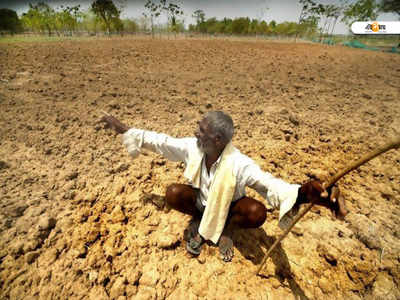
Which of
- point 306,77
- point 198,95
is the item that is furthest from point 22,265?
point 306,77

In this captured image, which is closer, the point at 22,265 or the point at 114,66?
the point at 22,265

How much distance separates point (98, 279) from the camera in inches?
69.4

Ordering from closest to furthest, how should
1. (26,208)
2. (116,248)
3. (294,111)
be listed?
1. (116,248)
2. (26,208)
3. (294,111)

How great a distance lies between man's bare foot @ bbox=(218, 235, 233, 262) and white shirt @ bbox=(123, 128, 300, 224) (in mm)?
409

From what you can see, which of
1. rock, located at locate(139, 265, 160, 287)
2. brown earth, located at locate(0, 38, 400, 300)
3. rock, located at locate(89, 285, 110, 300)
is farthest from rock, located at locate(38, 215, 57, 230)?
rock, located at locate(139, 265, 160, 287)

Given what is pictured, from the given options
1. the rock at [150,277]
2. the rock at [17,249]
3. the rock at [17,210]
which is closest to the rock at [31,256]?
the rock at [17,249]

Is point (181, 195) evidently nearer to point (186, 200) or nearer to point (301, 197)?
point (186, 200)

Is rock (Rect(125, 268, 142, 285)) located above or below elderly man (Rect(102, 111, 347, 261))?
below

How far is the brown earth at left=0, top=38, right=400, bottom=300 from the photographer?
5.97 ft

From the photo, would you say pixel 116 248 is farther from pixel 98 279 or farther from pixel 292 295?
pixel 292 295

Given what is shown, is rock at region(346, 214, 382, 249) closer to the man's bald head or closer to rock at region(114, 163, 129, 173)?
the man's bald head

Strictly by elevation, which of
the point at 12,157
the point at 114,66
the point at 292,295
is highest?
the point at 114,66

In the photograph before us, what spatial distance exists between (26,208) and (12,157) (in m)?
1.16

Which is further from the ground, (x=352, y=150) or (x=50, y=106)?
(x=50, y=106)
